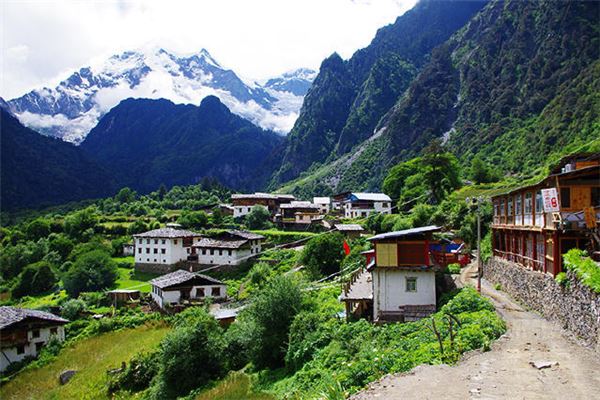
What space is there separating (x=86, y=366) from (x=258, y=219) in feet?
189

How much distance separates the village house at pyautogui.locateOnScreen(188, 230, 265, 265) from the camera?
69500mm

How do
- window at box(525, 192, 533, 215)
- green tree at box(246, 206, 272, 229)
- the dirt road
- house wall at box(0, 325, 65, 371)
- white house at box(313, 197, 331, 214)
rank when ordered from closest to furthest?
the dirt road < window at box(525, 192, 533, 215) < house wall at box(0, 325, 65, 371) < green tree at box(246, 206, 272, 229) < white house at box(313, 197, 331, 214)

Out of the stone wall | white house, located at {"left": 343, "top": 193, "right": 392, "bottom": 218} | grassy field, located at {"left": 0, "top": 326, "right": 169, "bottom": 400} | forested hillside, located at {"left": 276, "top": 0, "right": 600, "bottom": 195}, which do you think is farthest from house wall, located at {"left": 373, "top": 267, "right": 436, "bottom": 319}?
forested hillside, located at {"left": 276, "top": 0, "right": 600, "bottom": 195}

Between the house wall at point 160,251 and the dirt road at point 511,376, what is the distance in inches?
2405

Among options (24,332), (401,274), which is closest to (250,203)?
(24,332)

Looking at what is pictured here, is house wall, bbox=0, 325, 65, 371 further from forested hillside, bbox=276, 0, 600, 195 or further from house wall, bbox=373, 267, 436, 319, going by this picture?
forested hillside, bbox=276, 0, 600, 195

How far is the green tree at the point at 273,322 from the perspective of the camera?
30516 millimetres

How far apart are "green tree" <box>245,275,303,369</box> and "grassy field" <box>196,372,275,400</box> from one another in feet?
5.54

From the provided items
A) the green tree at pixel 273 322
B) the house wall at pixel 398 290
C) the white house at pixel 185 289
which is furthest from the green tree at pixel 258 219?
the house wall at pixel 398 290

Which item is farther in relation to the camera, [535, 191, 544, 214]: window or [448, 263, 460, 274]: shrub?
[448, 263, 460, 274]: shrub

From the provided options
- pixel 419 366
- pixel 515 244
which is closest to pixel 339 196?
pixel 515 244

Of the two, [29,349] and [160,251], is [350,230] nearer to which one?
[160,251]

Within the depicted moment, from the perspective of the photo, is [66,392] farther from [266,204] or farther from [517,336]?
[266,204]

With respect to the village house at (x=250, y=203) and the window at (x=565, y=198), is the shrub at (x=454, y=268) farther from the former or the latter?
the village house at (x=250, y=203)
